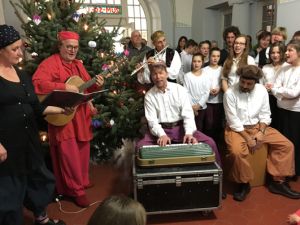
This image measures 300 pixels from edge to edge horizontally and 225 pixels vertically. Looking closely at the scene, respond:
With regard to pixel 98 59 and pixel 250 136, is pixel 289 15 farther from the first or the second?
pixel 98 59

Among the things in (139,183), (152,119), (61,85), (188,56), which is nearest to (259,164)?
(152,119)

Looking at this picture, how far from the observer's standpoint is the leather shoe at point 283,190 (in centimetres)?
304

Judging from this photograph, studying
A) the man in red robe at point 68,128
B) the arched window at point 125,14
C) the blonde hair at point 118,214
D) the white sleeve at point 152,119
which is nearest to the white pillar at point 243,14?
the arched window at point 125,14

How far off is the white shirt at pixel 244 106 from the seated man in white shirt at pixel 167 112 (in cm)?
39

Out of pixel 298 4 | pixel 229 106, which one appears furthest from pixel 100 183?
pixel 298 4

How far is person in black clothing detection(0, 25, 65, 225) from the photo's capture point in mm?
1980

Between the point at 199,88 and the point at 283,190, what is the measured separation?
145 centimetres

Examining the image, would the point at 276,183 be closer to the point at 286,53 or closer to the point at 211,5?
the point at 286,53

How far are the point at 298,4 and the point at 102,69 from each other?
3.46 metres

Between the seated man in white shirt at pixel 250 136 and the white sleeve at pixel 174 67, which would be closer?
the seated man in white shirt at pixel 250 136

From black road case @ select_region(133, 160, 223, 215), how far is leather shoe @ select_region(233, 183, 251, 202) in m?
0.47

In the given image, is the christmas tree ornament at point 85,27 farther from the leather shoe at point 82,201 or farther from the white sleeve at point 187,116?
the leather shoe at point 82,201

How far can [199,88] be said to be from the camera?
146 inches

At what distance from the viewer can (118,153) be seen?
442 centimetres
